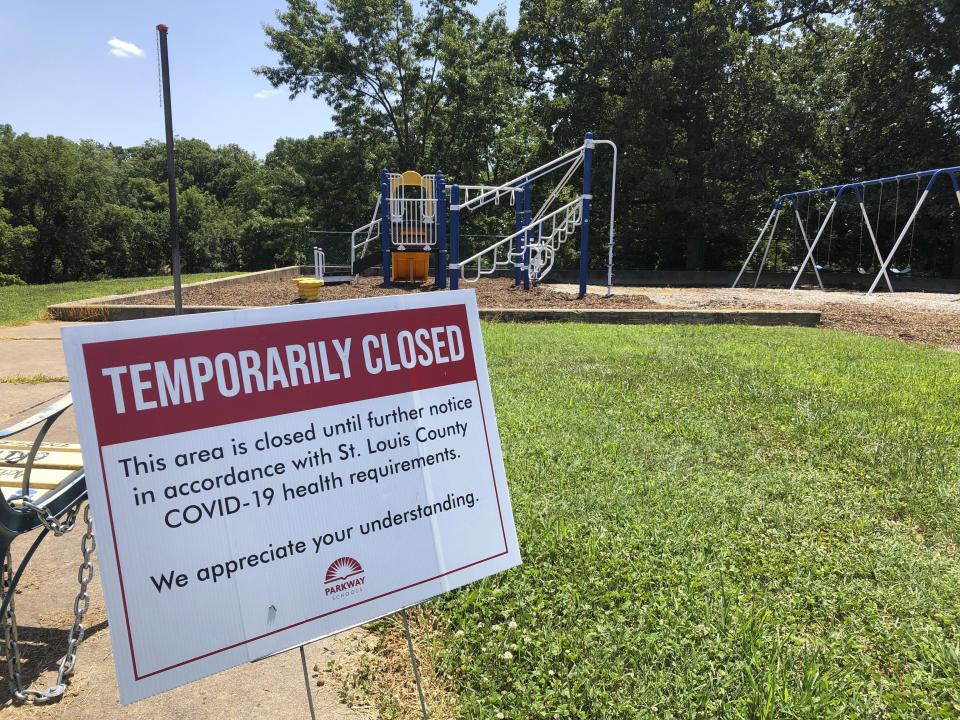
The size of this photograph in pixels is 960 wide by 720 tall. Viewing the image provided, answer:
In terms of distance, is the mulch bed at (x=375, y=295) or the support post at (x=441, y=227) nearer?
the mulch bed at (x=375, y=295)

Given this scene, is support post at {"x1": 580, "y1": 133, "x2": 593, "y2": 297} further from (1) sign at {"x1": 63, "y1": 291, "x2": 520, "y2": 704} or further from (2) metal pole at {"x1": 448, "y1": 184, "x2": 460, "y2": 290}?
(1) sign at {"x1": 63, "y1": 291, "x2": 520, "y2": 704}

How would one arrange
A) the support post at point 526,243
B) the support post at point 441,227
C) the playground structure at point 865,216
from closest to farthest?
the support post at point 441,227 < the playground structure at point 865,216 < the support post at point 526,243

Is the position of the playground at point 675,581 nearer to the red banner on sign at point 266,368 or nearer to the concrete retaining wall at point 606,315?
the red banner on sign at point 266,368

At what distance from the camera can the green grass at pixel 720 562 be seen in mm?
2158

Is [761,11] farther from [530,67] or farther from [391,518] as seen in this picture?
[391,518]

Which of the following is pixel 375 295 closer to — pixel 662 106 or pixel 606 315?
pixel 606 315

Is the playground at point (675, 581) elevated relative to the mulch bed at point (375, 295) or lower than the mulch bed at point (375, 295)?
lower

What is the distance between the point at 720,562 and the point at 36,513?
103 inches

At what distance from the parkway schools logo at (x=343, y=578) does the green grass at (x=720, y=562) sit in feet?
2.09

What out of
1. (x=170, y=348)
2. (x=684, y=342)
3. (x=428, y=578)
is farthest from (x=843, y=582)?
(x=684, y=342)

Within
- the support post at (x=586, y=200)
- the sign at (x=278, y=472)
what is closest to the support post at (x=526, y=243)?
the support post at (x=586, y=200)

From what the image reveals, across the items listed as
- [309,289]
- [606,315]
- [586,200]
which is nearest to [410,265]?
[309,289]

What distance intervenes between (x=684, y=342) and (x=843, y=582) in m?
5.39

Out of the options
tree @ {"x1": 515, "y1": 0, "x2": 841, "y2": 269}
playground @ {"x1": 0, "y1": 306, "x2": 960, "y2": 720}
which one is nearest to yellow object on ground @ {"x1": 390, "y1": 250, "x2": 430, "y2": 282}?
tree @ {"x1": 515, "y1": 0, "x2": 841, "y2": 269}
